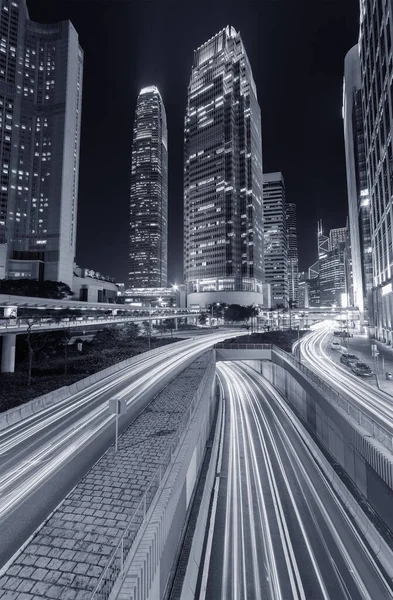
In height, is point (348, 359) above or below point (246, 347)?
below

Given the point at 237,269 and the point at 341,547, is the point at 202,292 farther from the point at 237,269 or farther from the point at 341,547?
the point at 341,547

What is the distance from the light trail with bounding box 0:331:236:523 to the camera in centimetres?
1093

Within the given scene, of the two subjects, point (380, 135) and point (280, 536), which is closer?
point (280, 536)

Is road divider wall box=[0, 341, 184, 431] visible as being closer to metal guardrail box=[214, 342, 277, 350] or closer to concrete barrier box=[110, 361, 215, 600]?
concrete barrier box=[110, 361, 215, 600]

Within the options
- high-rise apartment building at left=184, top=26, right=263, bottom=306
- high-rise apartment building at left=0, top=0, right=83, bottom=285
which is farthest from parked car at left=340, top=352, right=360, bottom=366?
high-rise apartment building at left=184, top=26, right=263, bottom=306

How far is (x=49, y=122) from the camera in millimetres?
130000

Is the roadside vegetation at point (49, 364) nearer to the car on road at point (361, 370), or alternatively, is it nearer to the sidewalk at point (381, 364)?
the car on road at point (361, 370)

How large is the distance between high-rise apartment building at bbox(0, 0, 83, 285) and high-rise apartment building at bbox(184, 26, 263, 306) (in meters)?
67.8

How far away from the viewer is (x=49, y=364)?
3397 centimetres

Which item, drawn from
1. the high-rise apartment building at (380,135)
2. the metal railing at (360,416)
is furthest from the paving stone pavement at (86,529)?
the high-rise apartment building at (380,135)

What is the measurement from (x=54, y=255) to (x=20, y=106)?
74.6m

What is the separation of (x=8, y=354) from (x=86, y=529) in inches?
1178

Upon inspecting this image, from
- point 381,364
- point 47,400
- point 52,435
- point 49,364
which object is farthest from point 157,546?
point 381,364

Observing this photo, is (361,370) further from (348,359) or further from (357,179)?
(357,179)
